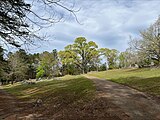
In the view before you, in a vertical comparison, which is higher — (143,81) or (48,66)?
(48,66)

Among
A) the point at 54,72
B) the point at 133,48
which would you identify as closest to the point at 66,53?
the point at 54,72

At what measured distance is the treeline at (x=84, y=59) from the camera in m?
45.3

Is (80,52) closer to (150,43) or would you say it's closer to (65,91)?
(150,43)

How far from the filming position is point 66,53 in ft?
206

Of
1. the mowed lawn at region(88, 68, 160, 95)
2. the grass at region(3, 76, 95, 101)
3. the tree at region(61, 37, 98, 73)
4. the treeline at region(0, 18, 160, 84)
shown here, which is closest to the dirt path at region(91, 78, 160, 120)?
the grass at region(3, 76, 95, 101)

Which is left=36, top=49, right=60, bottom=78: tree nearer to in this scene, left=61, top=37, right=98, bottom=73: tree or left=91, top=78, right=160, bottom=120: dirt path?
left=61, top=37, right=98, bottom=73: tree

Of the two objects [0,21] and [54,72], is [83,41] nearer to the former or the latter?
[54,72]

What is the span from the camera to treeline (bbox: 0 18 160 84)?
45.3 meters

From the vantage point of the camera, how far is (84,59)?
65562 millimetres

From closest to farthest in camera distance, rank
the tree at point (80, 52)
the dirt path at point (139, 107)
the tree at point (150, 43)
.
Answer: the dirt path at point (139, 107) < the tree at point (150, 43) < the tree at point (80, 52)

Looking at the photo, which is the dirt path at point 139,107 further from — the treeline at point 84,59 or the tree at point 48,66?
the tree at point 48,66

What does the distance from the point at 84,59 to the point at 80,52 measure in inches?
103

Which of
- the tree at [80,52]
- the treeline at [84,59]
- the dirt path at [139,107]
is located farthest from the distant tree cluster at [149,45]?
the dirt path at [139,107]

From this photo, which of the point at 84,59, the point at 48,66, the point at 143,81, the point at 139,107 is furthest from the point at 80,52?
the point at 139,107
